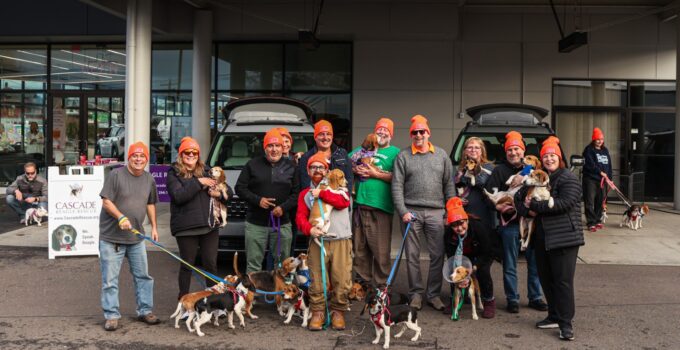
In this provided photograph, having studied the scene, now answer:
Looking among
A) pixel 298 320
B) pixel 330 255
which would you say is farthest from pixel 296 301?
pixel 330 255

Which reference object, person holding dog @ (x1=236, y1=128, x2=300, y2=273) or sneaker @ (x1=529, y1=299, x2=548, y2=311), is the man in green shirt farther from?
sneaker @ (x1=529, y1=299, x2=548, y2=311)

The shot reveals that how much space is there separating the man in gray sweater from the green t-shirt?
0.50 ft

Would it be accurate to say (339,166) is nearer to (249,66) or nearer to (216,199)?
(216,199)

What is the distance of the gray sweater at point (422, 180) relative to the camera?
6.12m

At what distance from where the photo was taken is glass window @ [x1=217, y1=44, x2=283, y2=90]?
1623cm

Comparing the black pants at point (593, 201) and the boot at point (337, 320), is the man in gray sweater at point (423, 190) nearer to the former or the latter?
the boot at point (337, 320)

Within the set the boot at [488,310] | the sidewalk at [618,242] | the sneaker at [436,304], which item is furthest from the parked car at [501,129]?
the boot at [488,310]

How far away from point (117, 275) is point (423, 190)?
3003 mm

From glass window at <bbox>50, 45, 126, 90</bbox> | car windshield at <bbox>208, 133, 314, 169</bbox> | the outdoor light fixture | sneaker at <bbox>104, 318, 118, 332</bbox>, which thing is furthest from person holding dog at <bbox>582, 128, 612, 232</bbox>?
glass window at <bbox>50, 45, 126, 90</bbox>

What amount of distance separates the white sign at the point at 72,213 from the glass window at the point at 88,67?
27.7ft

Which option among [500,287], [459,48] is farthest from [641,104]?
[500,287]

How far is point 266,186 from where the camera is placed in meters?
6.31

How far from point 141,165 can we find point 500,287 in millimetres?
→ 4303

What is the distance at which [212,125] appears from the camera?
16.4 metres
